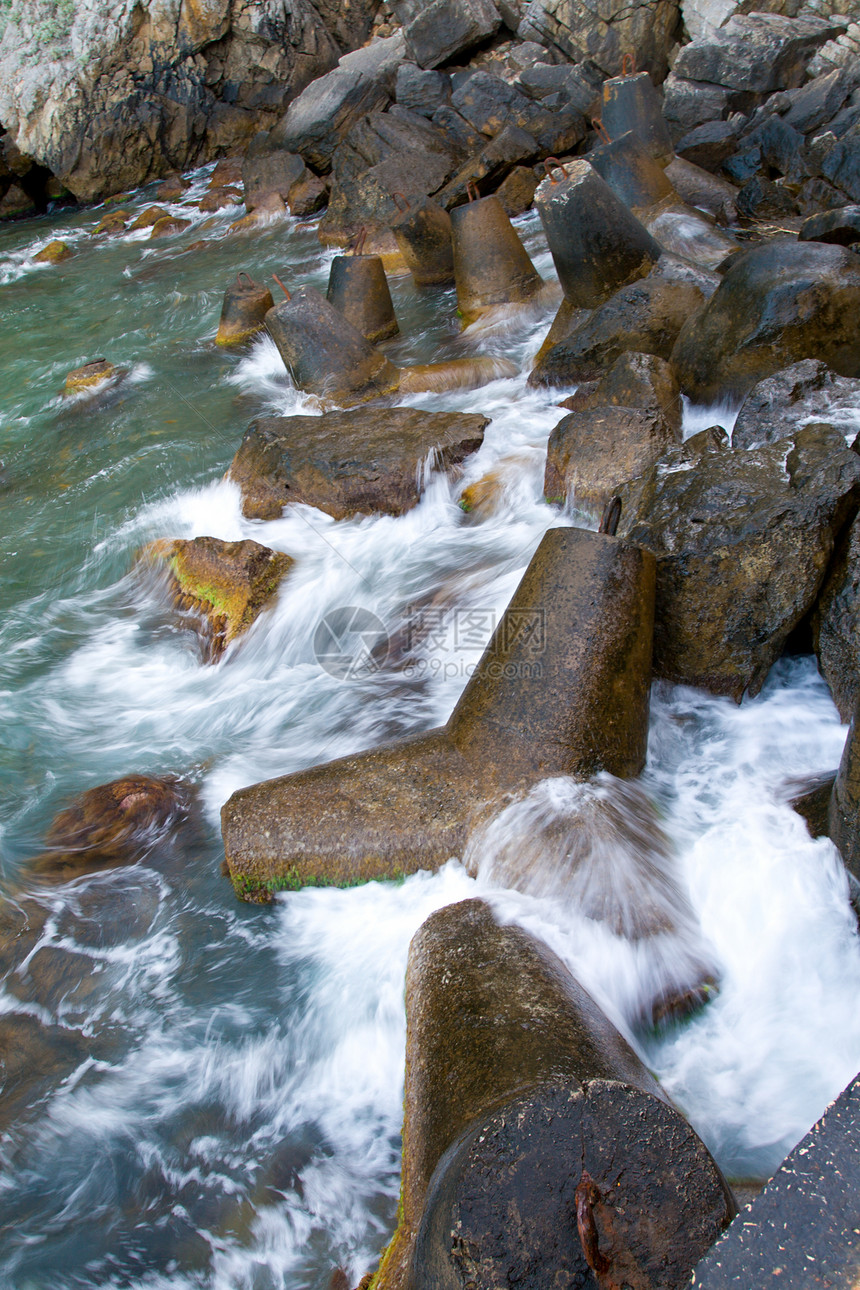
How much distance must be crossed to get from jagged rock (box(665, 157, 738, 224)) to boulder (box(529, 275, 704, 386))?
135 inches

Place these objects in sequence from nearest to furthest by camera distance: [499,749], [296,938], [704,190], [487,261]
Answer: [499,749] < [296,938] < [487,261] < [704,190]

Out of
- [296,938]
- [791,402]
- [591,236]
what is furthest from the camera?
[591,236]

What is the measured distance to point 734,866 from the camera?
2777 mm

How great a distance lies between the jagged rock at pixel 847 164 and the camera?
7.79 metres

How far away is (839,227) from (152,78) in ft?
60.5

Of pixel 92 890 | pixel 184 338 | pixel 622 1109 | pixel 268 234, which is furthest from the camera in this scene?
pixel 268 234

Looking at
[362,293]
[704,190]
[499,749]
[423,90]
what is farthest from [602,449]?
[423,90]

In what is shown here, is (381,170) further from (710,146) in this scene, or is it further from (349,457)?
(349,457)

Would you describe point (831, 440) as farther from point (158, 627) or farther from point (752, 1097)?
point (158, 627)

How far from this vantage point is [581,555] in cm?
295

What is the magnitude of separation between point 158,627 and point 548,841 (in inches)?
130

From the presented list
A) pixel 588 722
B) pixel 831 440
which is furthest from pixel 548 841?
pixel 831 440
